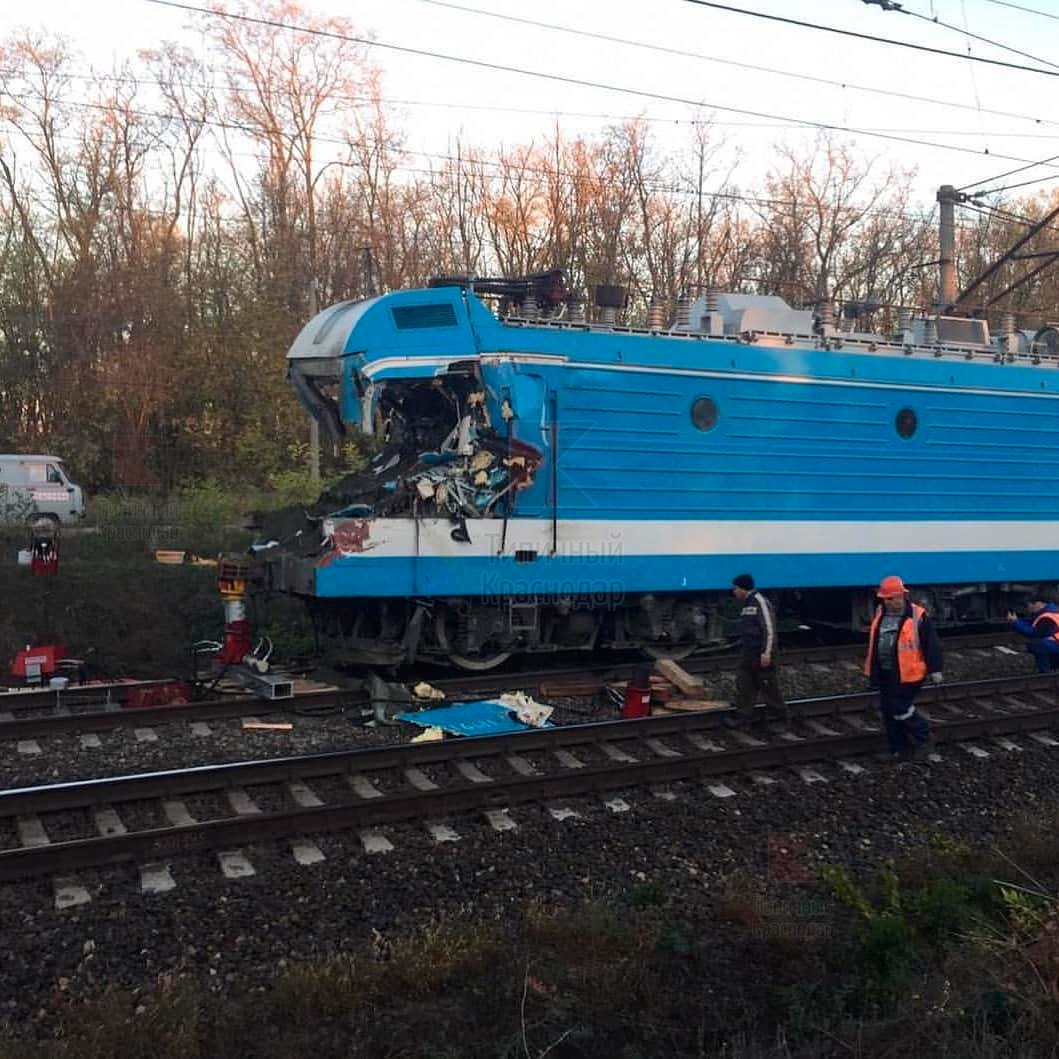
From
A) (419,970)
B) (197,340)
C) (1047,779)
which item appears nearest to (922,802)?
(1047,779)

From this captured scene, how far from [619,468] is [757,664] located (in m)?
2.48

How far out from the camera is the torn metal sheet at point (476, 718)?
8.17 metres

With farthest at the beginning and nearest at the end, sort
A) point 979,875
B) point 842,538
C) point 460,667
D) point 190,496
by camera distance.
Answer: point 190,496 < point 842,538 < point 460,667 < point 979,875

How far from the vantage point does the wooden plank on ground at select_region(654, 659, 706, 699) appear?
934cm

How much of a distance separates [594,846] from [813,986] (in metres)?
1.70

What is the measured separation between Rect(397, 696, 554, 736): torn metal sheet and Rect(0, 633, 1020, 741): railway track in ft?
1.73

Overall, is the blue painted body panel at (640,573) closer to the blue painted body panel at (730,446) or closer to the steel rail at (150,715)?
the blue painted body panel at (730,446)

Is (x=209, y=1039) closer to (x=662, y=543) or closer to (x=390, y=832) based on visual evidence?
(x=390, y=832)

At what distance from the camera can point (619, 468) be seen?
32.8 feet

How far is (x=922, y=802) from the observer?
700 cm

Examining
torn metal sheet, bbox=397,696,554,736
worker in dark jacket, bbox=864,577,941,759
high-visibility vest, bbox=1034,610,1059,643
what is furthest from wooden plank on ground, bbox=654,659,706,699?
high-visibility vest, bbox=1034,610,1059,643

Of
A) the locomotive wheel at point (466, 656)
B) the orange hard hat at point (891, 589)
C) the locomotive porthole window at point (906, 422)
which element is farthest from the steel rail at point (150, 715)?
the locomotive porthole window at point (906, 422)

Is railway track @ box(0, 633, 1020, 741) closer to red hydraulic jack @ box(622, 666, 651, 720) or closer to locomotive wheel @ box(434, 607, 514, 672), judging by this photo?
locomotive wheel @ box(434, 607, 514, 672)

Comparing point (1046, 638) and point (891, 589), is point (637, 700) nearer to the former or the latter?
point (891, 589)
